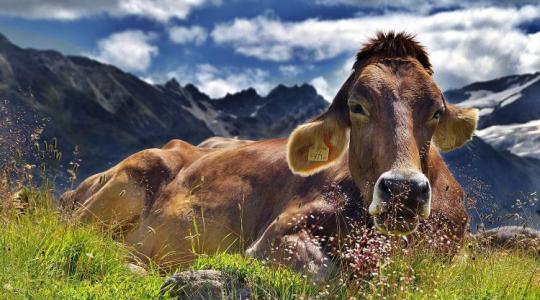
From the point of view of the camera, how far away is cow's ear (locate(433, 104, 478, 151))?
8.23 meters

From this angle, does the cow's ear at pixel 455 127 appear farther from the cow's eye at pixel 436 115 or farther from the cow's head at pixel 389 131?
the cow's eye at pixel 436 115

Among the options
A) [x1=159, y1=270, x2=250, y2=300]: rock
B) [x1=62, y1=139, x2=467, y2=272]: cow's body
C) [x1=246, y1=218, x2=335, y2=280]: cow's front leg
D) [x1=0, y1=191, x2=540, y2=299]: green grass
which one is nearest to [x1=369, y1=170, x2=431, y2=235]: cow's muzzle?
[x1=0, y1=191, x2=540, y2=299]: green grass

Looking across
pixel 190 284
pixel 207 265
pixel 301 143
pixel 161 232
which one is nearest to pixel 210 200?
pixel 161 232

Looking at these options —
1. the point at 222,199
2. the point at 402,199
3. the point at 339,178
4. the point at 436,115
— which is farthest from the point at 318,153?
the point at 222,199

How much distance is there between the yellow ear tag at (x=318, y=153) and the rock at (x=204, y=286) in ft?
8.20

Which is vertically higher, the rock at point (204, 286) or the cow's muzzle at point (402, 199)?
the cow's muzzle at point (402, 199)

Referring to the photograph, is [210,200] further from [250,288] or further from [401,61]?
[250,288]

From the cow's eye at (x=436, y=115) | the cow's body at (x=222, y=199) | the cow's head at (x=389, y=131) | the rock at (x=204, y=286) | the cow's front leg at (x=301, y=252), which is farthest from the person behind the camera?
the cow's body at (x=222, y=199)

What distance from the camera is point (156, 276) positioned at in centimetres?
766

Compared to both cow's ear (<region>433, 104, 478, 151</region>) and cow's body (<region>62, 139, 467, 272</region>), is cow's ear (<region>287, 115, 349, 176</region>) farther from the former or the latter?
cow's ear (<region>433, 104, 478, 151</region>)

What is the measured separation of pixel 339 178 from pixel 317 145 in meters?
0.62

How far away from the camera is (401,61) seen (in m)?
8.08

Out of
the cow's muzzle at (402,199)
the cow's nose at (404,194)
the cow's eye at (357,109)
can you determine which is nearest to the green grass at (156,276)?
the cow's muzzle at (402,199)

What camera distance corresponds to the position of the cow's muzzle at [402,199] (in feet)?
20.8
